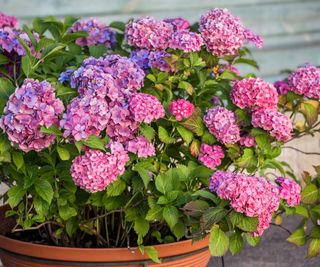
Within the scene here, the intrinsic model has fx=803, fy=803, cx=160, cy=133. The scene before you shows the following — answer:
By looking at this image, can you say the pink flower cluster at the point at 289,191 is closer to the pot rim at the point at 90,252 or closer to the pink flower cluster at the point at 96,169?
the pot rim at the point at 90,252

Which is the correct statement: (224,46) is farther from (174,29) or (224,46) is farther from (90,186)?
(90,186)

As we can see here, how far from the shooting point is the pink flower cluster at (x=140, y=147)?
5.82 feet

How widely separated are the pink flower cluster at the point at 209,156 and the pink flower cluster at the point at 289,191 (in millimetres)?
155

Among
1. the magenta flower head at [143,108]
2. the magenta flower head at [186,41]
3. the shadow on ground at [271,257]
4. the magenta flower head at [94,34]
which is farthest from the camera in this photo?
the shadow on ground at [271,257]

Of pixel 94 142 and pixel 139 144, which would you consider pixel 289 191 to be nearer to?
pixel 139 144

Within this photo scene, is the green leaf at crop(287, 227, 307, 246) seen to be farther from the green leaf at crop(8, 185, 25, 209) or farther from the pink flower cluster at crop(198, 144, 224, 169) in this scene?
the green leaf at crop(8, 185, 25, 209)

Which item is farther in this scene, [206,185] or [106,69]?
[206,185]

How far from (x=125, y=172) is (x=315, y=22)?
2731mm

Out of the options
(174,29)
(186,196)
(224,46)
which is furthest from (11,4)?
(186,196)

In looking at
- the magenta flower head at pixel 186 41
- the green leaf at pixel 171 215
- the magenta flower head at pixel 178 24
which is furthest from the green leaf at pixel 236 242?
the magenta flower head at pixel 178 24

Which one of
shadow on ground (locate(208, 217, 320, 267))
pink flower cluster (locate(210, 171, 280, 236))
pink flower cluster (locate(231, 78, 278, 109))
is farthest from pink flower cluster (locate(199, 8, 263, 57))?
shadow on ground (locate(208, 217, 320, 267))

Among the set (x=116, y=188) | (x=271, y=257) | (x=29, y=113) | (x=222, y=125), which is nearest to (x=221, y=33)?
(x=222, y=125)

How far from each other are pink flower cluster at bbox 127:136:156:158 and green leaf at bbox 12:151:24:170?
240 millimetres

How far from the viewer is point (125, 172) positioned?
1814mm
